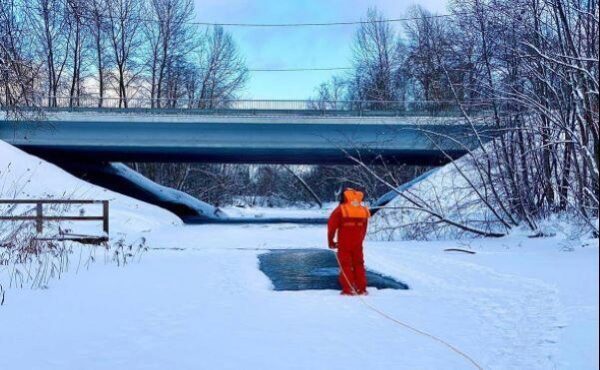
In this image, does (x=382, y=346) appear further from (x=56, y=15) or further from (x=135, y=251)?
(x=135, y=251)

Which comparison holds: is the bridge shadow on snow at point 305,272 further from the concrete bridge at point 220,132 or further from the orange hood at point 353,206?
the concrete bridge at point 220,132

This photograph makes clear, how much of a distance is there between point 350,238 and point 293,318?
7.68ft

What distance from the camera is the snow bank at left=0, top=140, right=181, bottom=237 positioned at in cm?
2700

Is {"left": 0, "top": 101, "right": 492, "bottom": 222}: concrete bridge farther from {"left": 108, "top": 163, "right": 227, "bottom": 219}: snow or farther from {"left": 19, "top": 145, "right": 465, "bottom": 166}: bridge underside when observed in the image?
{"left": 108, "top": 163, "right": 227, "bottom": 219}: snow

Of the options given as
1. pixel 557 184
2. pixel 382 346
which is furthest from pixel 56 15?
pixel 557 184

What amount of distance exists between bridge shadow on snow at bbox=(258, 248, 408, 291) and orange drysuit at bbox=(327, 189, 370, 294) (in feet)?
2.40

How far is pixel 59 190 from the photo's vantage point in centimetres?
3061

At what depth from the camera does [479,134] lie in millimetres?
20938

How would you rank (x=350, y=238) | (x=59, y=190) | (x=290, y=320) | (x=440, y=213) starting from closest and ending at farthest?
(x=290, y=320) < (x=350, y=238) < (x=440, y=213) < (x=59, y=190)

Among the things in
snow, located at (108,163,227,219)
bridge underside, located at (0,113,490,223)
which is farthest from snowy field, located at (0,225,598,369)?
snow, located at (108,163,227,219)

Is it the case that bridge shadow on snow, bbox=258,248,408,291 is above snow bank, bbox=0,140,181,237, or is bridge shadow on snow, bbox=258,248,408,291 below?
below

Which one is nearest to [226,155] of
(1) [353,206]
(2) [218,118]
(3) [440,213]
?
(2) [218,118]

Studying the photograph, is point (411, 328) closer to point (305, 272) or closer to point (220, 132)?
point (305, 272)

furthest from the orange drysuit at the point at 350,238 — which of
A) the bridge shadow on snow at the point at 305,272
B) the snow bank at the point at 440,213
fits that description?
the snow bank at the point at 440,213
